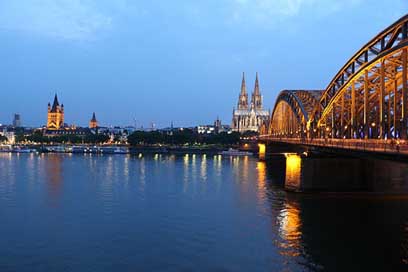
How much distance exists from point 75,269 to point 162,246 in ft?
18.7

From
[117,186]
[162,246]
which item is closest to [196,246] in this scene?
[162,246]

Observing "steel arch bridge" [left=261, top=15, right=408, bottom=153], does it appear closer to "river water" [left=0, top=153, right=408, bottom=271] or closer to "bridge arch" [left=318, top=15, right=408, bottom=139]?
"bridge arch" [left=318, top=15, right=408, bottom=139]

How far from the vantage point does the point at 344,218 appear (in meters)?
36.3

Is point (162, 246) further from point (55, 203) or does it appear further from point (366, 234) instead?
point (55, 203)

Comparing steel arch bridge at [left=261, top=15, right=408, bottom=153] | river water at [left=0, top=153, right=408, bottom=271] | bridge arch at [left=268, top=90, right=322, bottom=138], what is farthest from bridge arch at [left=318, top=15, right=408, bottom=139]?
bridge arch at [left=268, top=90, right=322, bottom=138]

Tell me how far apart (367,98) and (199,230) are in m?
19.9

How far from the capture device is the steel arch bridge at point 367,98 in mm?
35562

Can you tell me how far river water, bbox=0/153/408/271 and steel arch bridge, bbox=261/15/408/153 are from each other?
6.76 metres

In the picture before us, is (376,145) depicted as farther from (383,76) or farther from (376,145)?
(383,76)

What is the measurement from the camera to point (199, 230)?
108 ft

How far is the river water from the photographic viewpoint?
25.6 metres

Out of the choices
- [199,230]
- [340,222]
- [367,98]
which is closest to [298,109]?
[367,98]

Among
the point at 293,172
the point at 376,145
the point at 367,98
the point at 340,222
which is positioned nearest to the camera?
the point at 376,145

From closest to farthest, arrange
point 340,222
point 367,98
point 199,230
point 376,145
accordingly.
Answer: point 376,145 → point 199,230 → point 340,222 → point 367,98
